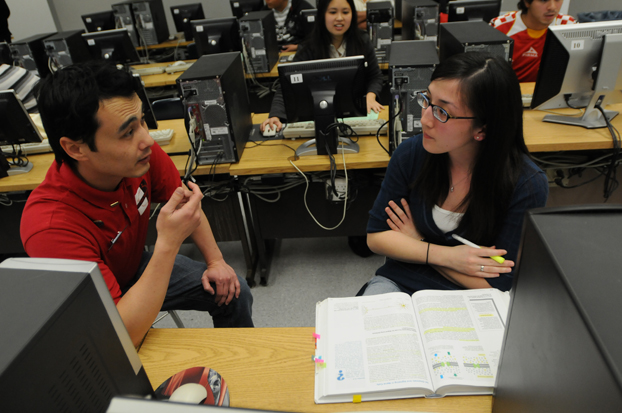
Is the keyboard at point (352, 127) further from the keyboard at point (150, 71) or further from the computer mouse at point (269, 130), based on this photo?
the keyboard at point (150, 71)

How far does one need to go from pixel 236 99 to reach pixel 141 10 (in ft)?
12.4

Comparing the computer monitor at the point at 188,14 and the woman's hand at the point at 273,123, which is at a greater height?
the computer monitor at the point at 188,14

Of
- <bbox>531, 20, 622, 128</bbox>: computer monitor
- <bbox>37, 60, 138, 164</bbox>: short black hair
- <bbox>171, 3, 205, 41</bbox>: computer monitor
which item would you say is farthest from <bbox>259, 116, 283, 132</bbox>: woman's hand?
<bbox>171, 3, 205, 41</bbox>: computer monitor

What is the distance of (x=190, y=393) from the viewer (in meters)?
0.77

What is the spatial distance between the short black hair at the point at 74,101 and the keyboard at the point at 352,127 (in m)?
1.07

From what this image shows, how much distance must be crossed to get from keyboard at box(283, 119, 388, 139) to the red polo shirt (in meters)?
0.87

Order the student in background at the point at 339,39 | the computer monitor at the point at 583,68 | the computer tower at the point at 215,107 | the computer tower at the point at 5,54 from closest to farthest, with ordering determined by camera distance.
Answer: the computer monitor at the point at 583,68, the computer tower at the point at 215,107, the student in background at the point at 339,39, the computer tower at the point at 5,54

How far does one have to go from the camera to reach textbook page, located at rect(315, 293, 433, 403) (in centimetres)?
79

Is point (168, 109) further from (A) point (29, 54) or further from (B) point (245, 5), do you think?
(B) point (245, 5)

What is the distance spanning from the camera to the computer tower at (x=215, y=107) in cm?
177

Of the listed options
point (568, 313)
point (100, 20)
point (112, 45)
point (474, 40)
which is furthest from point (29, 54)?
point (568, 313)

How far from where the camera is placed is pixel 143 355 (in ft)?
3.12

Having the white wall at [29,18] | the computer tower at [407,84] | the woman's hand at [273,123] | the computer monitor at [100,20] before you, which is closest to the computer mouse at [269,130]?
the woman's hand at [273,123]

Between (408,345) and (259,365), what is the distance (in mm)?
325
